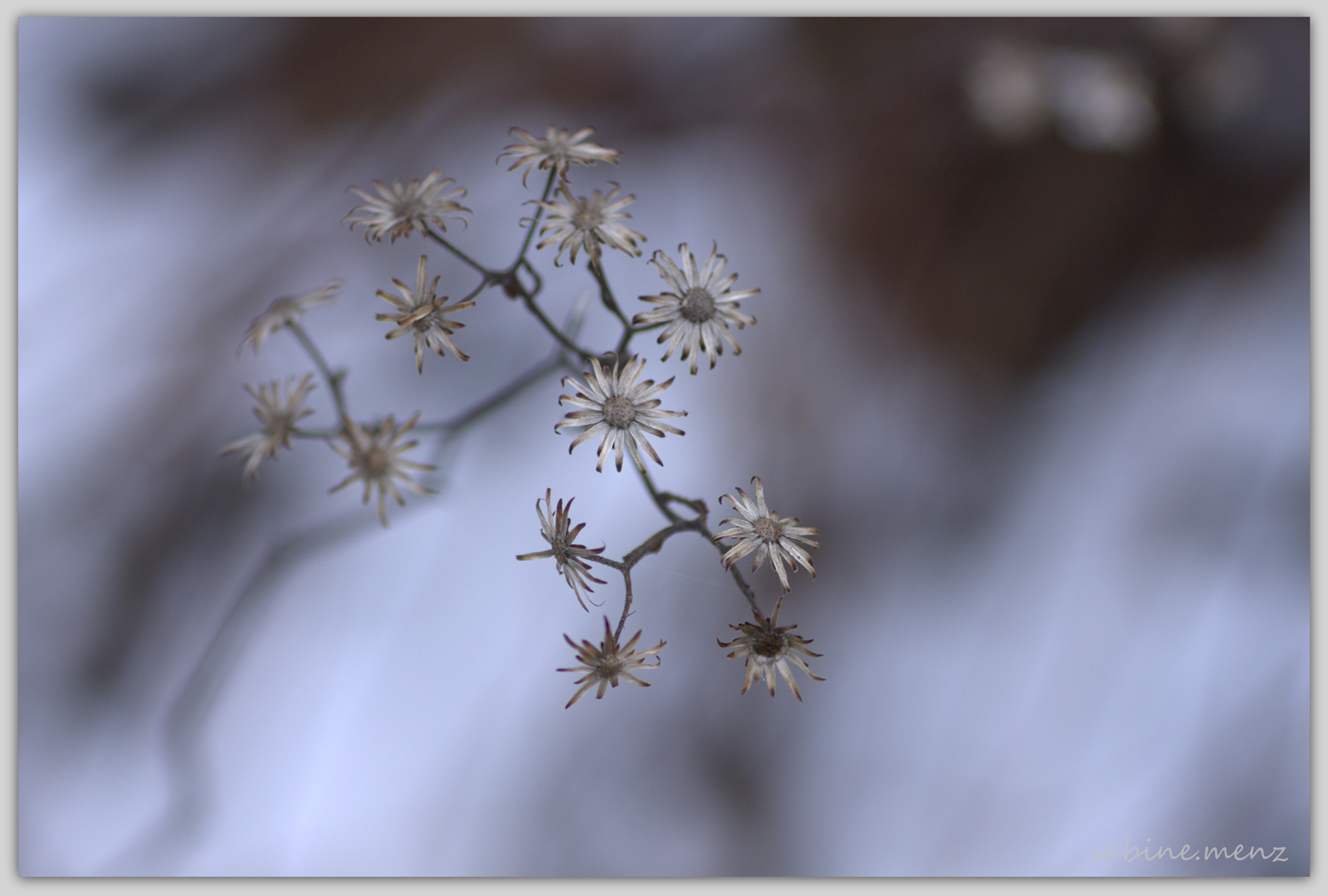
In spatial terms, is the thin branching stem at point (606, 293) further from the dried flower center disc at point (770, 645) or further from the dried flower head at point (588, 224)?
the dried flower center disc at point (770, 645)

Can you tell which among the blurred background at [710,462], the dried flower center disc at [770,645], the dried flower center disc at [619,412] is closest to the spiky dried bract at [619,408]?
the dried flower center disc at [619,412]

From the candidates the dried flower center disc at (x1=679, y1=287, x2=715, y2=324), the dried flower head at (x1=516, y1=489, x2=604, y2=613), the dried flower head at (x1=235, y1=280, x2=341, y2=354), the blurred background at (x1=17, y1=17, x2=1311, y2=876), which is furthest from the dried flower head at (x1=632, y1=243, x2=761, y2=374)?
the blurred background at (x1=17, y1=17, x2=1311, y2=876)

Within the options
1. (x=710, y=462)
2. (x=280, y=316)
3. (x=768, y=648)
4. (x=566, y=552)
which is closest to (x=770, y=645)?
(x=768, y=648)

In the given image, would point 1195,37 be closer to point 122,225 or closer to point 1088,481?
point 1088,481

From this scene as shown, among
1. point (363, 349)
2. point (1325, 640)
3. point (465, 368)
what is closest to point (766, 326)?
point (465, 368)

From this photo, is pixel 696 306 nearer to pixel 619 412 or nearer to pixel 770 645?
pixel 619 412

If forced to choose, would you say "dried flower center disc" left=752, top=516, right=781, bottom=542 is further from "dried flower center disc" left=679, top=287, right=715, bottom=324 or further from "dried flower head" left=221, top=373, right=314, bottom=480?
"dried flower head" left=221, top=373, right=314, bottom=480
